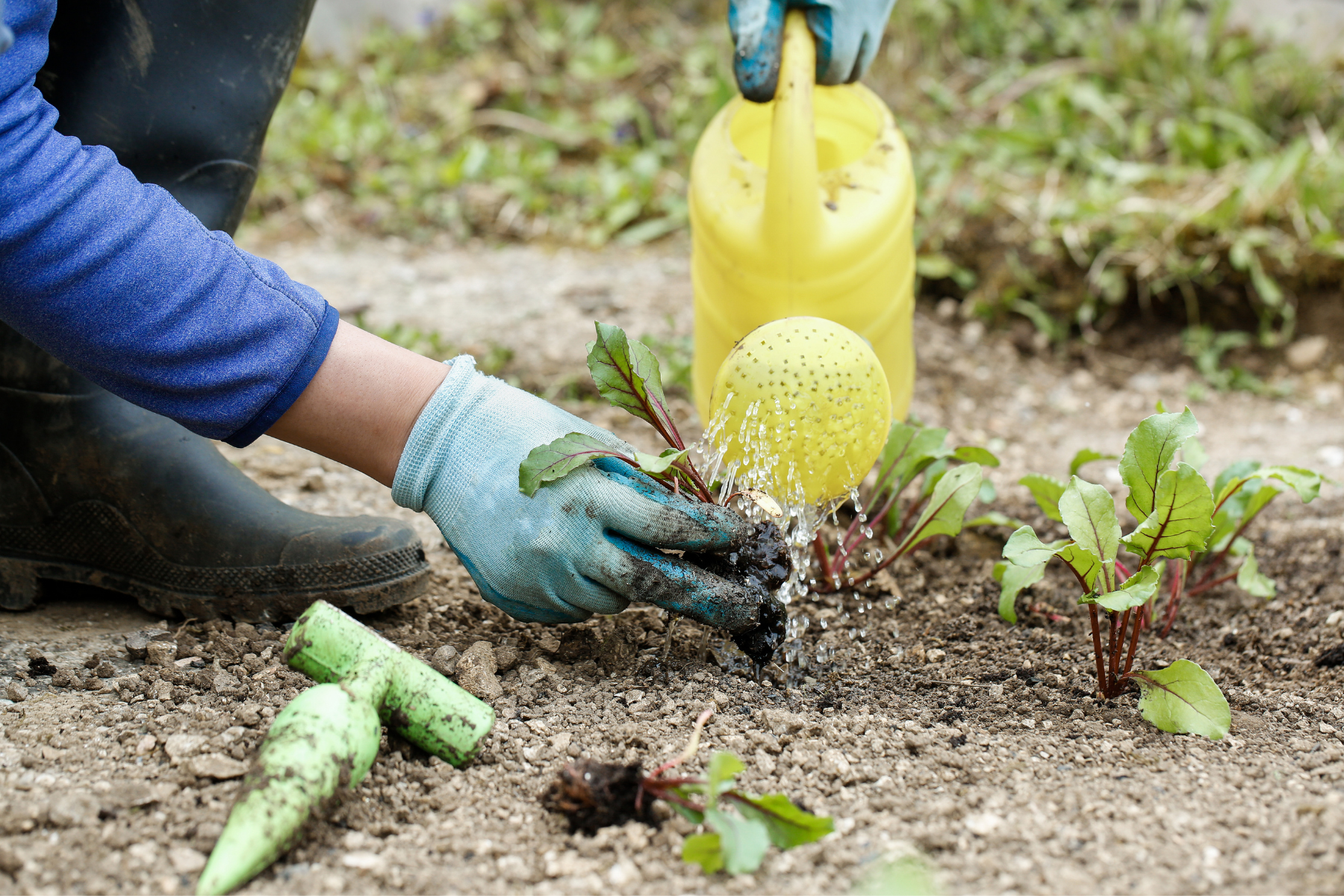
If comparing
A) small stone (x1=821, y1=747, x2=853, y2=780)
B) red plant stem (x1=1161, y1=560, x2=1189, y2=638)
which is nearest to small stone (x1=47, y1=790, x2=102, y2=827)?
small stone (x1=821, y1=747, x2=853, y2=780)

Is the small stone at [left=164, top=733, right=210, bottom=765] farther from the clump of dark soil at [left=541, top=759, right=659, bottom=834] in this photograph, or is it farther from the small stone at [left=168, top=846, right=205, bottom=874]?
the clump of dark soil at [left=541, top=759, right=659, bottom=834]

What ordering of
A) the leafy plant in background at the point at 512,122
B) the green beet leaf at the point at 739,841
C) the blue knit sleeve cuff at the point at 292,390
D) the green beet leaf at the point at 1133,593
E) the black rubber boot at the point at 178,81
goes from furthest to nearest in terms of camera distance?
the leafy plant in background at the point at 512,122 → the black rubber boot at the point at 178,81 → the blue knit sleeve cuff at the point at 292,390 → the green beet leaf at the point at 1133,593 → the green beet leaf at the point at 739,841

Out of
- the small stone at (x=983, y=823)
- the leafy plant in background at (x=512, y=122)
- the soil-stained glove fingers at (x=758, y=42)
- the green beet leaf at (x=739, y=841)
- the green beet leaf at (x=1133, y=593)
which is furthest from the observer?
Result: the leafy plant in background at (x=512, y=122)

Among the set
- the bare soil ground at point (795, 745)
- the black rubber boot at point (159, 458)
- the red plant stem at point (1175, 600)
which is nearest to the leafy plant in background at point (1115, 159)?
the bare soil ground at point (795, 745)

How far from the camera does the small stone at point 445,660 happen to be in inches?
55.3

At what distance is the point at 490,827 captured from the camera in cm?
113

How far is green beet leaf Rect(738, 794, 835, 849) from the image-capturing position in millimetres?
1021

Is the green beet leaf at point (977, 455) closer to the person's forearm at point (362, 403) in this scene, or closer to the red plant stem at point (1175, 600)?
the red plant stem at point (1175, 600)

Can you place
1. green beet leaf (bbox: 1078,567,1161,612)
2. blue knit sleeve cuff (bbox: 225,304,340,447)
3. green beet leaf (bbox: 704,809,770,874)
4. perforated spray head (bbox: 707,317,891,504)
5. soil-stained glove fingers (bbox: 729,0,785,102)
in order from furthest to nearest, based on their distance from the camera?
soil-stained glove fingers (bbox: 729,0,785,102) → perforated spray head (bbox: 707,317,891,504) → blue knit sleeve cuff (bbox: 225,304,340,447) → green beet leaf (bbox: 1078,567,1161,612) → green beet leaf (bbox: 704,809,770,874)

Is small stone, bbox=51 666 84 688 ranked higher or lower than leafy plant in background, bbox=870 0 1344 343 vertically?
lower

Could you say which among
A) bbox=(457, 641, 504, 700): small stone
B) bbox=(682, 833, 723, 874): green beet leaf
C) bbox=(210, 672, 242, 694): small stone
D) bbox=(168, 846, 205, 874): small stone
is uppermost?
bbox=(682, 833, 723, 874): green beet leaf

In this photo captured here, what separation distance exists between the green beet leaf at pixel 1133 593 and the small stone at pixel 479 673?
31.0 inches

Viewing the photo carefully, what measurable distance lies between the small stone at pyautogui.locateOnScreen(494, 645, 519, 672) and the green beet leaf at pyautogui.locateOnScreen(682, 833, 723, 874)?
0.51 metres

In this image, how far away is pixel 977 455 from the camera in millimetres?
1695
